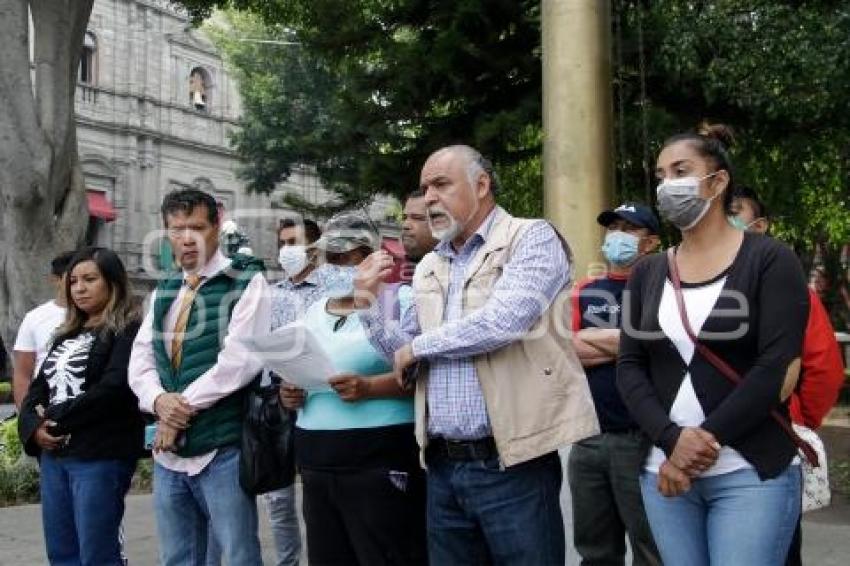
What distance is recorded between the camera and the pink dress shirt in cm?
424

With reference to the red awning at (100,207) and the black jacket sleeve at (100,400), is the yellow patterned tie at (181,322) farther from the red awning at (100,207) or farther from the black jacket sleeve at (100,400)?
the red awning at (100,207)

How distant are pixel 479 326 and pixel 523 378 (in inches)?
9.6

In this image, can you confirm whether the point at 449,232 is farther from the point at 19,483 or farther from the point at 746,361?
the point at 19,483

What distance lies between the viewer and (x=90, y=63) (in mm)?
32219

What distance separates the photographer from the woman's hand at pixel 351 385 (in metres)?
3.75

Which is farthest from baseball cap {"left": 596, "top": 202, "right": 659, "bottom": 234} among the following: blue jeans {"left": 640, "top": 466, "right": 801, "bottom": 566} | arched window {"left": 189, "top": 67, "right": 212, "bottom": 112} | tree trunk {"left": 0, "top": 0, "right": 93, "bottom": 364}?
arched window {"left": 189, "top": 67, "right": 212, "bottom": 112}

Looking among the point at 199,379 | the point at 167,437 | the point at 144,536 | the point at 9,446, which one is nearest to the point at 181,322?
the point at 199,379

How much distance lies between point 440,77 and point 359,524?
772cm

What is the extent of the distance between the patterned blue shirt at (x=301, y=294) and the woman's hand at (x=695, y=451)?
4.98 ft

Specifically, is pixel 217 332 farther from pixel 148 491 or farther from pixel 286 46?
pixel 286 46

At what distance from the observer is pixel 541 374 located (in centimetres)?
343

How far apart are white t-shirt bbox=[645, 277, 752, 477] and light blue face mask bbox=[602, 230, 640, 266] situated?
55.4 inches

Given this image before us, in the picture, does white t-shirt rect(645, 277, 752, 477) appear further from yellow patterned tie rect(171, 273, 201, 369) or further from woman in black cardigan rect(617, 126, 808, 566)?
yellow patterned tie rect(171, 273, 201, 369)

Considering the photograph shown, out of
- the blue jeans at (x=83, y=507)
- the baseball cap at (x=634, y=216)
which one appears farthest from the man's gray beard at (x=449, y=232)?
the blue jeans at (x=83, y=507)
